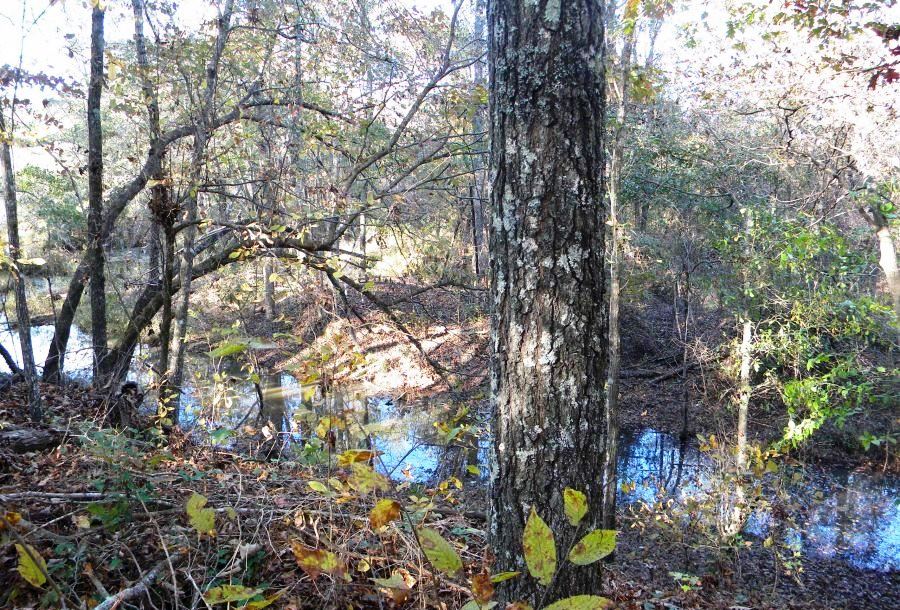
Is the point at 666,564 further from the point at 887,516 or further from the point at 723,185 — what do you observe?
the point at 723,185

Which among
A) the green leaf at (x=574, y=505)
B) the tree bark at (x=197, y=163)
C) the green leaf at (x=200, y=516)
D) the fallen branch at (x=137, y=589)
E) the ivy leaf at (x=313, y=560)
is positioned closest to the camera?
the green leaf at (x=574, y=505)

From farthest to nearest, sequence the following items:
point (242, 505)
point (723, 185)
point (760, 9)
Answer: point (723, 185) → point (760, 9) → point (242, 505)

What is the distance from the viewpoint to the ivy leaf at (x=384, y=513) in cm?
162

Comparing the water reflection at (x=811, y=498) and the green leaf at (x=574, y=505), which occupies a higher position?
the green leaf at (x=574, y=505)

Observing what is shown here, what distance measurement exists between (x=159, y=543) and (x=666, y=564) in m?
7.09

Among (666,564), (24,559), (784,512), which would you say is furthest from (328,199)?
(784,512)

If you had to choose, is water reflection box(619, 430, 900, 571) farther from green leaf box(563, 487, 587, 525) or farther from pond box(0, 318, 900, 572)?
green leaf box(563, 487, 587, 525)

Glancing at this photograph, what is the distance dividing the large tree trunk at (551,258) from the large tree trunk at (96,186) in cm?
531

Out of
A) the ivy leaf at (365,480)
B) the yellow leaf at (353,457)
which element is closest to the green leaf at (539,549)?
the ivy leaf at (365,480)

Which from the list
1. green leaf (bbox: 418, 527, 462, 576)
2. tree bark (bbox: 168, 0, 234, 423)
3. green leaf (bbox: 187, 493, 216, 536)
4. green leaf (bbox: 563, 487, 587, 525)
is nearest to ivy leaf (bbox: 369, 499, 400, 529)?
green leaf (bbox: 418, 527, 462, 576)

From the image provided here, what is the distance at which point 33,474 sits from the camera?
296cm

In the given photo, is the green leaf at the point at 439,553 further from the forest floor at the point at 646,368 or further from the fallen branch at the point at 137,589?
the forest floor at the point at 646,368

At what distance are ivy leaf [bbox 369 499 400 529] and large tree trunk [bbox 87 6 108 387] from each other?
5132 millimetres

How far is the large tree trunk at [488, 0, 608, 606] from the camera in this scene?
1788 mm
